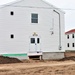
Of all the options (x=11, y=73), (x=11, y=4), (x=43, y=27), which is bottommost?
(x=11, y=73)

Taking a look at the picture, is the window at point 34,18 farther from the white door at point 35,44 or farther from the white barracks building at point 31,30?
the white door at point 35,44

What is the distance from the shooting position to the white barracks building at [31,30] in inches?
1246

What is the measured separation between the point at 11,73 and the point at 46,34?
53.1 ft

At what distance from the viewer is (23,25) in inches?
1278

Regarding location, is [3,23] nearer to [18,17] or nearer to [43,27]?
[18,17]

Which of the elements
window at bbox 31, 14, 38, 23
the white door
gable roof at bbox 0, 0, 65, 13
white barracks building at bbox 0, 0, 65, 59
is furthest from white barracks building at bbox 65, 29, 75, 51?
window at bbox 31, 14, 38, 23

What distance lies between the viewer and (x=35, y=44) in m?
33.1

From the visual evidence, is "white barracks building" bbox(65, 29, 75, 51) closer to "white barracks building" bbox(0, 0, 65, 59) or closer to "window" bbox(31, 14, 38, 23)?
"white barracks building" bbox(0, 0, 65, 59)

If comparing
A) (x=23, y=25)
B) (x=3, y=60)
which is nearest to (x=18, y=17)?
(x=23, y=25)

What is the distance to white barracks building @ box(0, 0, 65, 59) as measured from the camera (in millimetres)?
31641

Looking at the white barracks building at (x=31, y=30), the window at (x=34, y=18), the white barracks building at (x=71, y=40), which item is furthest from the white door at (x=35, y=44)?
the white barracks building at (x=71, y=40)

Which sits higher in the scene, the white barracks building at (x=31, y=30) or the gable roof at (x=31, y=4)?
the gable roof at (x=31, y=4)

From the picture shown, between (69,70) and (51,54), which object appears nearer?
(69,70)

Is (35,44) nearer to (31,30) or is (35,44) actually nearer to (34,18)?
(31,30)
